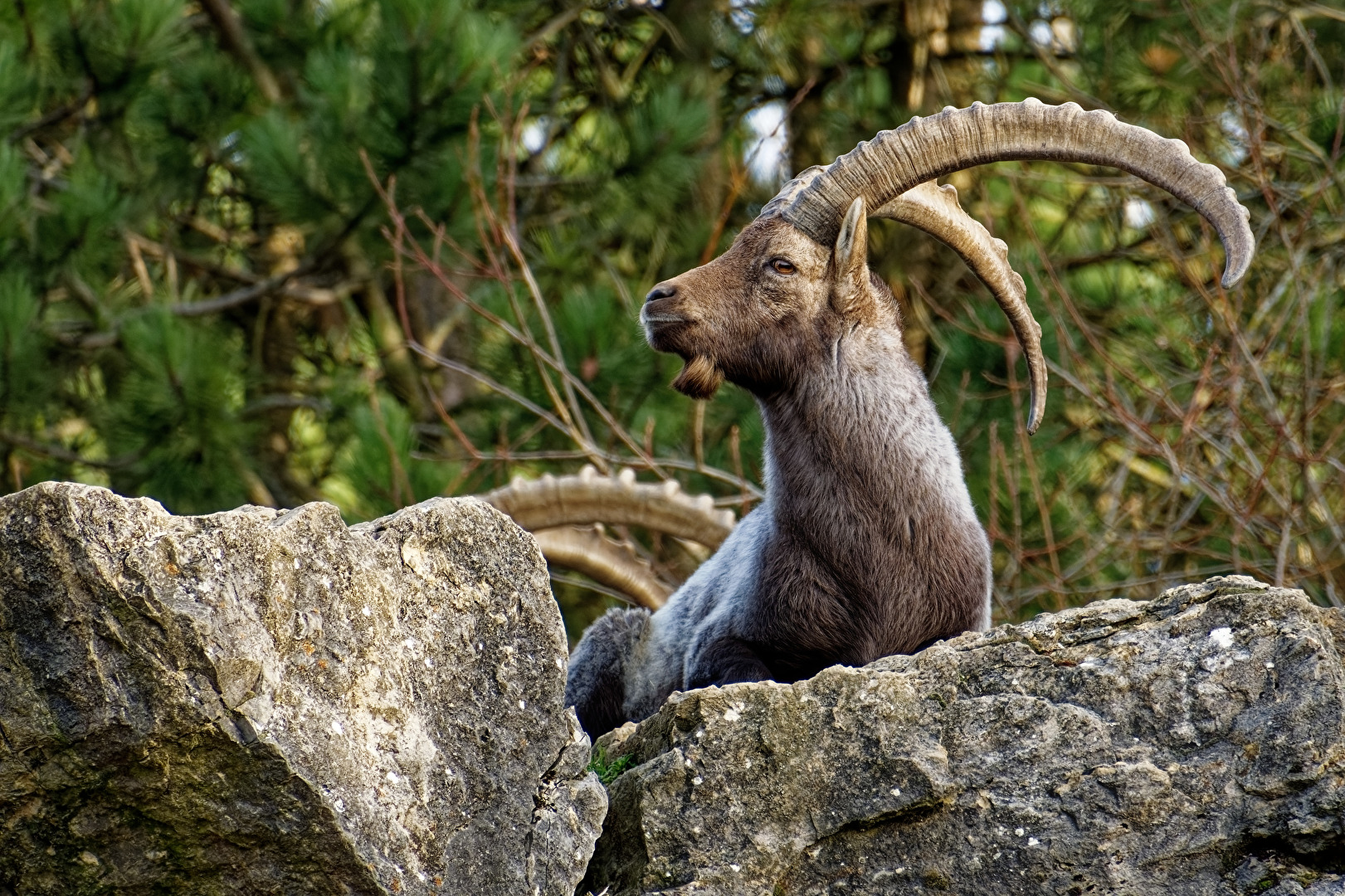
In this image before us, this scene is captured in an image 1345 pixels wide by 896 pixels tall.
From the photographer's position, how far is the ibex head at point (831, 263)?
4.86 m

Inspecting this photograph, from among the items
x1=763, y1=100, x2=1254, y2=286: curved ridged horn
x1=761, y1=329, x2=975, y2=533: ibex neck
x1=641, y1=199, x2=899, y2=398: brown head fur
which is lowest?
x1=761, y1=329, x2=975, y2=533: ibex neck

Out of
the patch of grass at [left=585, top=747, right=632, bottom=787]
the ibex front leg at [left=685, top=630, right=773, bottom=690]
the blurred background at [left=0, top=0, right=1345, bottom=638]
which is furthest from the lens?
the blurred background at [left=0, top=0, right=1345, bottom=638]

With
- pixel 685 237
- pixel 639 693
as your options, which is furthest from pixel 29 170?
pixel 639 693

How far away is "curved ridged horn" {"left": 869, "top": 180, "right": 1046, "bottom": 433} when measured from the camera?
504cm

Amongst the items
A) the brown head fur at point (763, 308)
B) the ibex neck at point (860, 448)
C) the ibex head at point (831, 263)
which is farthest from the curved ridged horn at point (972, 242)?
the ibex neck at point (860, 448)

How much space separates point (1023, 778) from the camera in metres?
3.31

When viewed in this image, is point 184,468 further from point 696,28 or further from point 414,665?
point 414,665

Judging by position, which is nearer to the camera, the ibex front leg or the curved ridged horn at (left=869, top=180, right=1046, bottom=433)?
the ibex front leg

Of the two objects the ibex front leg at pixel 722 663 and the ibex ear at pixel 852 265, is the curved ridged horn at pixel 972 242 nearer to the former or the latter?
the ibex ear at pixel 852 265

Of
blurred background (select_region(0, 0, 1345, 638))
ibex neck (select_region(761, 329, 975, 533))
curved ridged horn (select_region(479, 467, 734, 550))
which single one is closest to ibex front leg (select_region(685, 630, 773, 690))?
ibex neck (select_region(761, 329, 975, 533))

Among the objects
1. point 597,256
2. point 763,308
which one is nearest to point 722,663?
point 763,308

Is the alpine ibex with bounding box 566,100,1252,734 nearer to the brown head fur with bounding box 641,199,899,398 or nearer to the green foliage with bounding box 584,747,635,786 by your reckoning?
the brown head fur with bounding box 641,199,899,398

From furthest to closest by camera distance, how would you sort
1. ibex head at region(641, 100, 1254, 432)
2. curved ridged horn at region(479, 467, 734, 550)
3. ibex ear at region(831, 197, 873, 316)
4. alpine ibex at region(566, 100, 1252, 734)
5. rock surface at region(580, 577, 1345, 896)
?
curved ridged horn at region(479, 467, 734, 550) < ibex ear at region(831, 197, 873, 316) < ibex head at region(641, 100, 1254, 432) < alpine ibex at region(566, 100, 1252, 734) < rock surface at region(580, 577, 1345, 896)

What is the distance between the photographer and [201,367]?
8648mm
